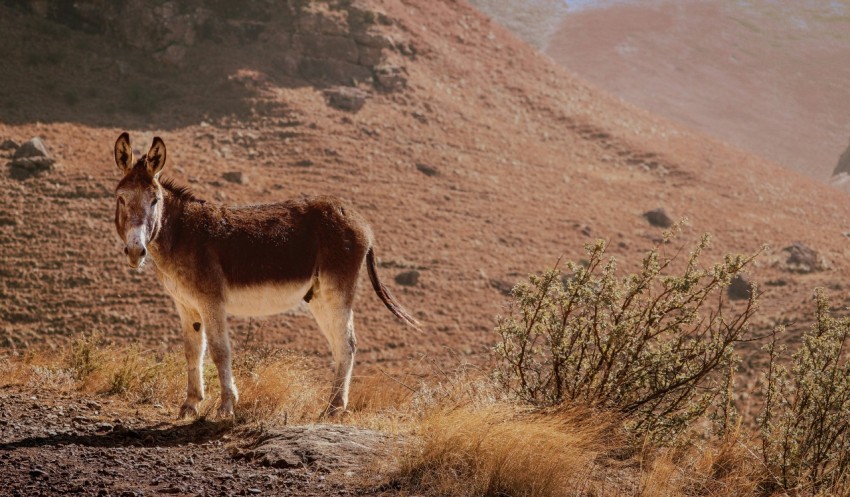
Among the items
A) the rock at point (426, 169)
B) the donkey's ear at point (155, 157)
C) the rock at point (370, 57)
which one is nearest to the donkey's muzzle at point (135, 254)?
the donkey's ear at point (155, 157)

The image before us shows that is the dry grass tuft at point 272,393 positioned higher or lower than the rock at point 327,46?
higher

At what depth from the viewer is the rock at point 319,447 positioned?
520 cm

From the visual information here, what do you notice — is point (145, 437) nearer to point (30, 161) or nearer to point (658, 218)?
point (30, 161)

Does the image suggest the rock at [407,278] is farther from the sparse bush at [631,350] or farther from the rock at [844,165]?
the rock at [844,165]

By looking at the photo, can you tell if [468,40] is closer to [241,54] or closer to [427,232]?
[241,54]

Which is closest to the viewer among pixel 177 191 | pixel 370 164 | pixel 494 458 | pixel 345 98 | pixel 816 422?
pixel 494 458

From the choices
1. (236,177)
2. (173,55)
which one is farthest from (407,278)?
(173,55)

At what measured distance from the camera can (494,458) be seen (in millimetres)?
4938

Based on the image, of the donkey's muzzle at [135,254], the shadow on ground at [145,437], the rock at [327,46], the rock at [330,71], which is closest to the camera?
the shadow on ground at [145,437]

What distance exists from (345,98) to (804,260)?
1936 centimetres

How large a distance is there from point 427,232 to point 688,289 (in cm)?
2063

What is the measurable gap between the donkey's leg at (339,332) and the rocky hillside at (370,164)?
35.5 feet

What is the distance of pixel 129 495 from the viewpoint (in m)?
4.59

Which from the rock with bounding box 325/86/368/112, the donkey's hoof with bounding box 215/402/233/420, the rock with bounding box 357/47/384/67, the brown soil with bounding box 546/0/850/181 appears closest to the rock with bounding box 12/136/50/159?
the rock with bounding box 325/86/368/112
